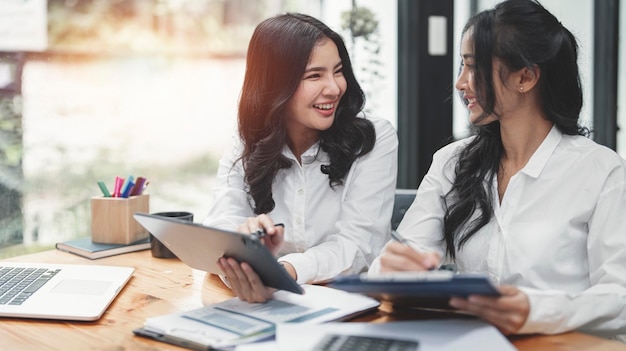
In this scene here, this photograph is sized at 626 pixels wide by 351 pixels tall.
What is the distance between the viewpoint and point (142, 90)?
2.57 meters

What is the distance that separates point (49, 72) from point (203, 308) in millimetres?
1417

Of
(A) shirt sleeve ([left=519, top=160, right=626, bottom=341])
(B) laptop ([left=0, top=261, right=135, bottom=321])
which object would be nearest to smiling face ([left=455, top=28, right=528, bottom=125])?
(A) shirt sleeve ([left=519, top=160, right=626, bottom=341])

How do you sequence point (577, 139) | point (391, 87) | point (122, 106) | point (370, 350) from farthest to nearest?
point (391, 87)
point (122, 106)
point (577, 139)
point (370, 350)

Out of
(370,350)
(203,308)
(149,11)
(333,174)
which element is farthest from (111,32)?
(370,350)

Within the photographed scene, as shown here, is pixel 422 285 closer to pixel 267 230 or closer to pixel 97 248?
pixel 267 230

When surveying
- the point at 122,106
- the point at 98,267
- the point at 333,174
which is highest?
the point at 122,106

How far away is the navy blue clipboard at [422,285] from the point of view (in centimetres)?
99

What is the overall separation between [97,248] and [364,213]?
0.74 meters

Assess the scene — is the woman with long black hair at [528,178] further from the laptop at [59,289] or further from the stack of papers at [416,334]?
the laptop at [59,289]

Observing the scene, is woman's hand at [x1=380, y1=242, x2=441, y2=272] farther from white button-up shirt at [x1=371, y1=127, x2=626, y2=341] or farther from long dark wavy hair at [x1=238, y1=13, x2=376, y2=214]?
long dark wavy hair at [x1=238, y1=13, x2=376, y2=214]

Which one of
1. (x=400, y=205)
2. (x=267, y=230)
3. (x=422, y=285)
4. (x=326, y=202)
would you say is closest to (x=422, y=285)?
(x=422, y=285)

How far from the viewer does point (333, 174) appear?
1883 millimetres

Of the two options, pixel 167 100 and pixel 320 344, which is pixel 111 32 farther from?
pixel 320 344

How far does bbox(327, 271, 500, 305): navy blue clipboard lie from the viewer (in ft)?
3.26
